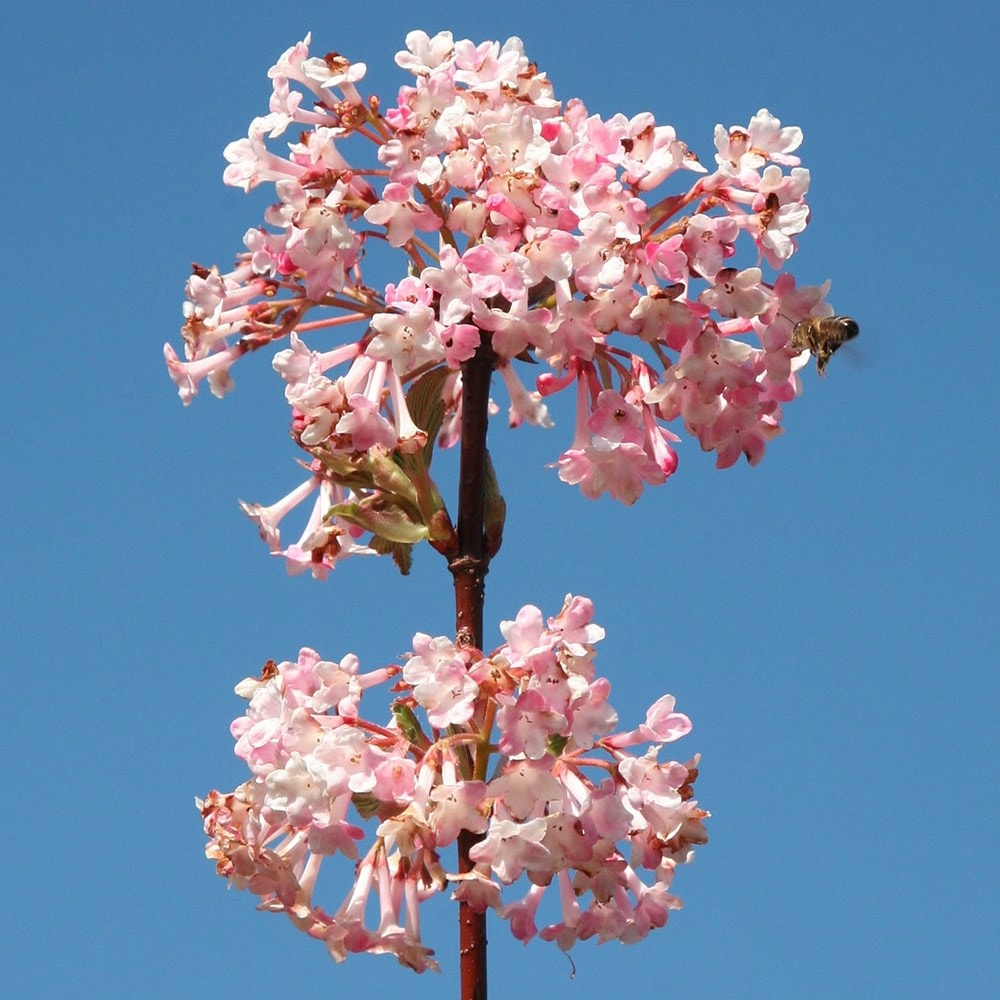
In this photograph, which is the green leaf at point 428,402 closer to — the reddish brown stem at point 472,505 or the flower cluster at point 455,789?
the reddish brown stem at point 472,505

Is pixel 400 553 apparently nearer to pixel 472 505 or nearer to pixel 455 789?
pixel 472 505

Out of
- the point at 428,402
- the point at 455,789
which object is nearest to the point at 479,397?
the point at 428,402

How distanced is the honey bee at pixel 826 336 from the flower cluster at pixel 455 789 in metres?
1.47

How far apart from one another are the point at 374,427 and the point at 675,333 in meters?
0.79

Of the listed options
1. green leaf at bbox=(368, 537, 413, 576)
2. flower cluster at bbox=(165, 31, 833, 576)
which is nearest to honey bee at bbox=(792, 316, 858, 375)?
flower cluster at bbox=(165, 31, 833, 576)

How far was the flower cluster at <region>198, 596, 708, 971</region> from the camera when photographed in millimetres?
3717

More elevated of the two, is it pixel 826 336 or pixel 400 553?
pixel 826 336

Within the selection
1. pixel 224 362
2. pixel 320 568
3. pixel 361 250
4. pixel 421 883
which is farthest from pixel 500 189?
pixel 421 883

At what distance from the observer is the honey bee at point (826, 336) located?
16.4 feet

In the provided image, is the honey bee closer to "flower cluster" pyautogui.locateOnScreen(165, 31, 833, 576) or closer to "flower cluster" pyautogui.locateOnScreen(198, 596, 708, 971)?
"flower cluster" pyautogui.locateOnScreen(165, 31, 833, 576)

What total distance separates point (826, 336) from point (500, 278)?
168cm

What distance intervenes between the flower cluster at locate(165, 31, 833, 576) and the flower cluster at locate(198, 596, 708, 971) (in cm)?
51

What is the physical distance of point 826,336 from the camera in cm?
515

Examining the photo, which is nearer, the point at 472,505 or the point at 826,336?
the point at 472,505
